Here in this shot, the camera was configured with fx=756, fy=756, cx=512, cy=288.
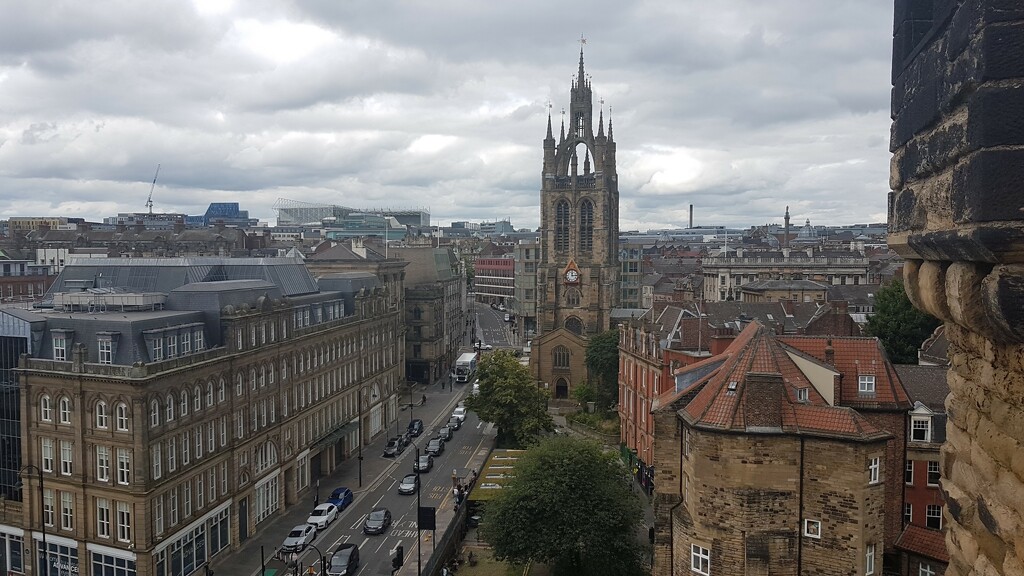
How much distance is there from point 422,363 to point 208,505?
172 feet

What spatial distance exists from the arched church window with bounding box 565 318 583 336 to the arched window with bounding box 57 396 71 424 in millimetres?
60375

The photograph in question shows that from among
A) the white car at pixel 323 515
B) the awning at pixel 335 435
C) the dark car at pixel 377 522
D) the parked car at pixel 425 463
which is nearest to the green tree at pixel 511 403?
the parked car at pixel 425 463

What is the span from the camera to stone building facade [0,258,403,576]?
118ft

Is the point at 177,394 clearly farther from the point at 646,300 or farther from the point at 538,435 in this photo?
the point at 646,300

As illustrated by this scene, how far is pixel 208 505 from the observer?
135 ft

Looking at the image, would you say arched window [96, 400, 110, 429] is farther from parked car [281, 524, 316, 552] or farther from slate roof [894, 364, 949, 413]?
slate roof [894, 364, 949, 413]

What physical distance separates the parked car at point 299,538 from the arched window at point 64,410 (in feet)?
42.5

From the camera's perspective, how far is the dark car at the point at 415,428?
67044mm

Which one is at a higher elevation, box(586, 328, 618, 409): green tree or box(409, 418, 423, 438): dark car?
box(586, 328, 618, 409): green tree

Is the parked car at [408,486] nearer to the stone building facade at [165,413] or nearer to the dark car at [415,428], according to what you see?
the stone building facade at [165,413]

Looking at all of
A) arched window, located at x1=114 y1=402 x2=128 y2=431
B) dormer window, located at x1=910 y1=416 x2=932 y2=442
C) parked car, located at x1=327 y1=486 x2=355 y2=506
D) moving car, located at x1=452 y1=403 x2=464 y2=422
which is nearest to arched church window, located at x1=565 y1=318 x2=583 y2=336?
moving car, located at x1=452 y1=403 x2=464 y2=422

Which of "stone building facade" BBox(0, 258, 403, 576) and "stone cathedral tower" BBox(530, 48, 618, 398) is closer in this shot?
"stone building facade" BBox(0, 258, 403, 576)

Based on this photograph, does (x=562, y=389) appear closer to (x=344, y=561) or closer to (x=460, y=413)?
(x=460, y=413)

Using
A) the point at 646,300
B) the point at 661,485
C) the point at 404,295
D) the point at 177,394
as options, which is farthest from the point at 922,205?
the point at 646,300
